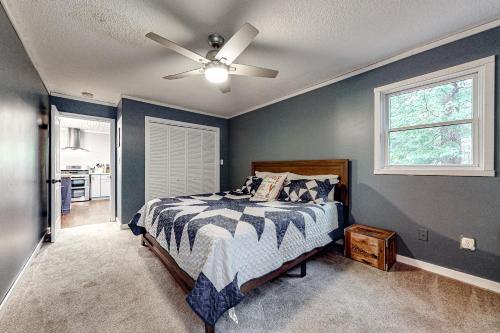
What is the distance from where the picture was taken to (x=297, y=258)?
2064 millimetres

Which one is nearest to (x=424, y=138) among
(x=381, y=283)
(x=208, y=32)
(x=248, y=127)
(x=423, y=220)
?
(x=423, y=220)

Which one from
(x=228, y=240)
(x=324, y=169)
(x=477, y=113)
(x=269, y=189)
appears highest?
(x=477, y=113)

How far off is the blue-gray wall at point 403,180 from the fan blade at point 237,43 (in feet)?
6.08

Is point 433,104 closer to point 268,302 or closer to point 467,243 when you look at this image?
point 467,243

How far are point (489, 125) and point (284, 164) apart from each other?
2.41m

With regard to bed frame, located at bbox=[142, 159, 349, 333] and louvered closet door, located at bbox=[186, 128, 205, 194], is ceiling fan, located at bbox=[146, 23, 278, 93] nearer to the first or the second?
bed frame, located at bbox=[142, 159, 349, 333]

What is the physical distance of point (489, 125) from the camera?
6.21ft

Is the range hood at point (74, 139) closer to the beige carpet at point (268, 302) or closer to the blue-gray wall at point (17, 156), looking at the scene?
the blue-gray wall at point (17, 156)

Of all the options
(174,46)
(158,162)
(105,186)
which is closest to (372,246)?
(174,46)

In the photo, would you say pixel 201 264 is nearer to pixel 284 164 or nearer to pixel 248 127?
pixel 284 164

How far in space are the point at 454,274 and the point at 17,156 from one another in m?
4.31

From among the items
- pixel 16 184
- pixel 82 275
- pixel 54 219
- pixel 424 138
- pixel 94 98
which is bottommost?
pixel 82 275

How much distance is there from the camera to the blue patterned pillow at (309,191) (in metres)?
2.71

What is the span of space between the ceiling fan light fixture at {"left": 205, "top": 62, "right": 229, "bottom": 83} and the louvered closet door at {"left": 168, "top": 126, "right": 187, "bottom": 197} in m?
2.58
